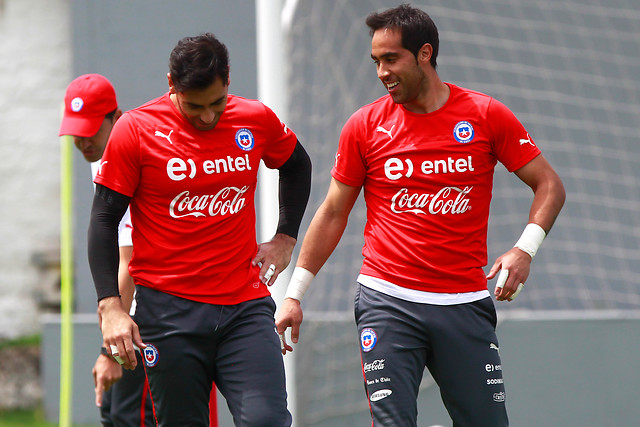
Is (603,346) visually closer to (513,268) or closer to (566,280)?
(566,280)

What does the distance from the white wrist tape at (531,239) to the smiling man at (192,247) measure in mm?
1018

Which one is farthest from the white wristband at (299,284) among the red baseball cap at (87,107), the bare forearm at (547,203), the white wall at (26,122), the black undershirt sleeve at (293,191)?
the white wall at (26,122)

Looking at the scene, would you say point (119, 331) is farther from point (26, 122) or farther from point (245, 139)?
point (26, 122)

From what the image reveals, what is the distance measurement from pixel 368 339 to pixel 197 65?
1.26m

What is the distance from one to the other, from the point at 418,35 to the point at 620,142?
3.76 m

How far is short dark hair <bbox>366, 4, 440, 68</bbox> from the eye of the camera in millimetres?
3451

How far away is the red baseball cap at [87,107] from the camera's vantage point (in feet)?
14.0

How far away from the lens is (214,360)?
11.0 ft

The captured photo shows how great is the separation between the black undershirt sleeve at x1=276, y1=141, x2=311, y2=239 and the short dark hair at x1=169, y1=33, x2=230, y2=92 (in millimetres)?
661

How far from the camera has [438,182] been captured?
3438 mm

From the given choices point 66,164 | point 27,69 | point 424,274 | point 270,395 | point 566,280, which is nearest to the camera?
point 270,395

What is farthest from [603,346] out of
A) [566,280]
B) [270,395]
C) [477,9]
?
[270,395]

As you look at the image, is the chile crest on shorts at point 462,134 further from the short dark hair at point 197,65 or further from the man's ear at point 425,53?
the short dark hair at point 197,65

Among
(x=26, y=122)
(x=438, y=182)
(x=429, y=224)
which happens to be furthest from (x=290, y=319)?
(x=26, y=122)
